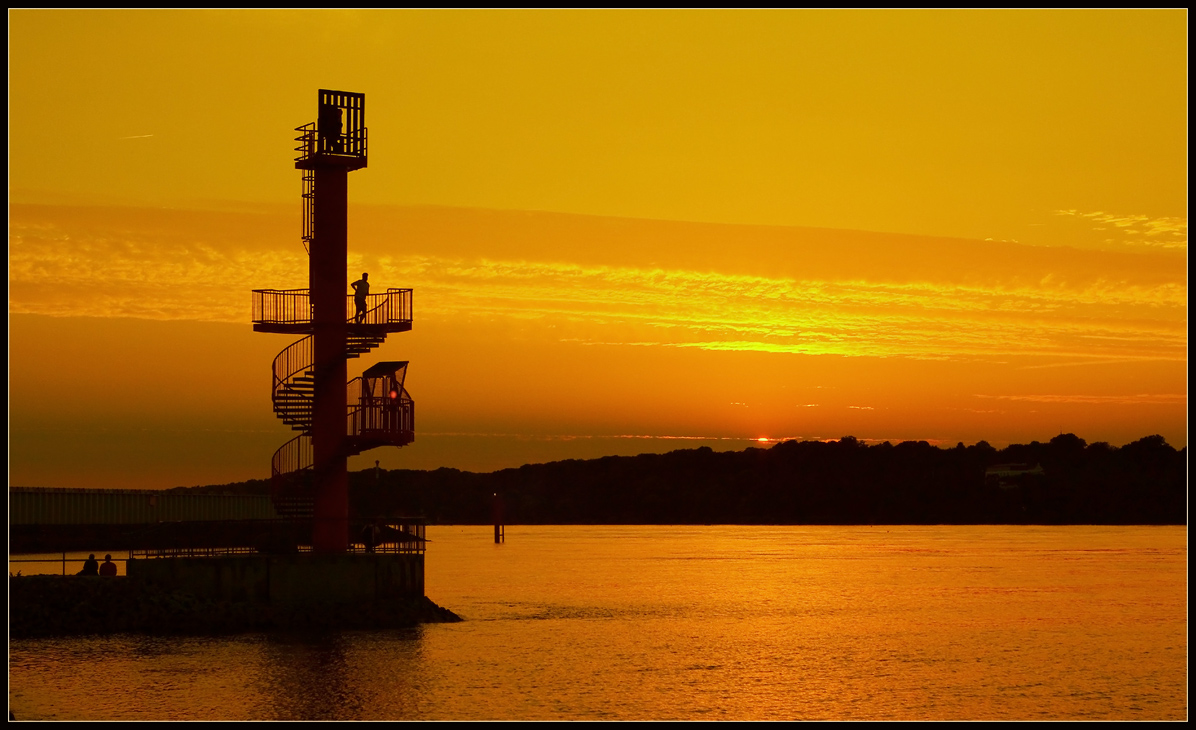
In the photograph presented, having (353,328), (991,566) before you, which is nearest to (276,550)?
(353,328)

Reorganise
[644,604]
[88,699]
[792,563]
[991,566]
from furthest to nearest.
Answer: [792,563], [991,566], [644,604], [88,699]

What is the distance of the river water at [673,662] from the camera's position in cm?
3303

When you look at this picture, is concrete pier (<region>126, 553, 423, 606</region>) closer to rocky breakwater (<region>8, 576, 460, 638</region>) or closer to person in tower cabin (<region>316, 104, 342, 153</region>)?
rocky breakwater (<region>8, 576, 460, 638</region>)

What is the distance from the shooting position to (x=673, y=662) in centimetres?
4231

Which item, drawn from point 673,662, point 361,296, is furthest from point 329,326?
point 673,662

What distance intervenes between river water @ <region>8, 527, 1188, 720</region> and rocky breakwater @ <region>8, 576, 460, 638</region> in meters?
0.77

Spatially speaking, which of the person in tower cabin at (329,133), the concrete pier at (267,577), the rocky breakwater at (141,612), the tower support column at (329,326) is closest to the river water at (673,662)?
the rocky breakwater at (141,612)

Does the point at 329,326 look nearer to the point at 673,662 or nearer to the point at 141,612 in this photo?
the point at 141,612

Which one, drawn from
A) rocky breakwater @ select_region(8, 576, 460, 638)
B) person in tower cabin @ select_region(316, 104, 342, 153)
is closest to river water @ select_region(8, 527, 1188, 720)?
rocky breakwater @ select_region(8, 576, 460, 638)

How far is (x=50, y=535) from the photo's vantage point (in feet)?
289

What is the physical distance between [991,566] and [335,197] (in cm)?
7540

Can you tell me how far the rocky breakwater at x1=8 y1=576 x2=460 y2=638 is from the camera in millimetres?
41000

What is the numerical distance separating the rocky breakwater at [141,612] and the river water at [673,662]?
77 cm

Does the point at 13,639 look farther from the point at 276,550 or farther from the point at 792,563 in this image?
the point at 792,563
